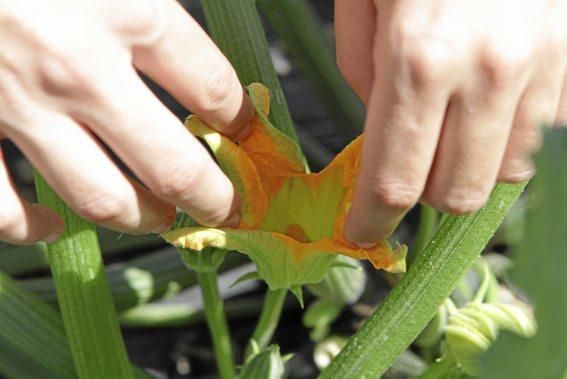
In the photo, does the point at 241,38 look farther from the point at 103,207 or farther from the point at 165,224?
the point at 103,207

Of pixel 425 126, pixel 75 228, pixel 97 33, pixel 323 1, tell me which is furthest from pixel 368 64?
pixel 323 1

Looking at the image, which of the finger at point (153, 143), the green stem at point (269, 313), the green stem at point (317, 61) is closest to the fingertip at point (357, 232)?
the finger at point (153, 143)

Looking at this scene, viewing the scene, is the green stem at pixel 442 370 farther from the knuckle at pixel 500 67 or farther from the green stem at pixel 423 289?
the knuckle at pixel 500 67

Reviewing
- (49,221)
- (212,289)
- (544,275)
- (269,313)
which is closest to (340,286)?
(269,313)

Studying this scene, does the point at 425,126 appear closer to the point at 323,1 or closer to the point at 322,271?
the point at 322,271

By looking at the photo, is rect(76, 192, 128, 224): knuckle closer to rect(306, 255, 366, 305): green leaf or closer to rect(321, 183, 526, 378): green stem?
rect(321, 183, 526, 378): green stem

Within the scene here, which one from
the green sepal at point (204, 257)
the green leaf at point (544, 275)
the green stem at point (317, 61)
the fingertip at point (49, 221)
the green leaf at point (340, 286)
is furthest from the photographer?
the green stem at point (317, 61)

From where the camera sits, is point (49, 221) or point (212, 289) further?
point (212, 289)
